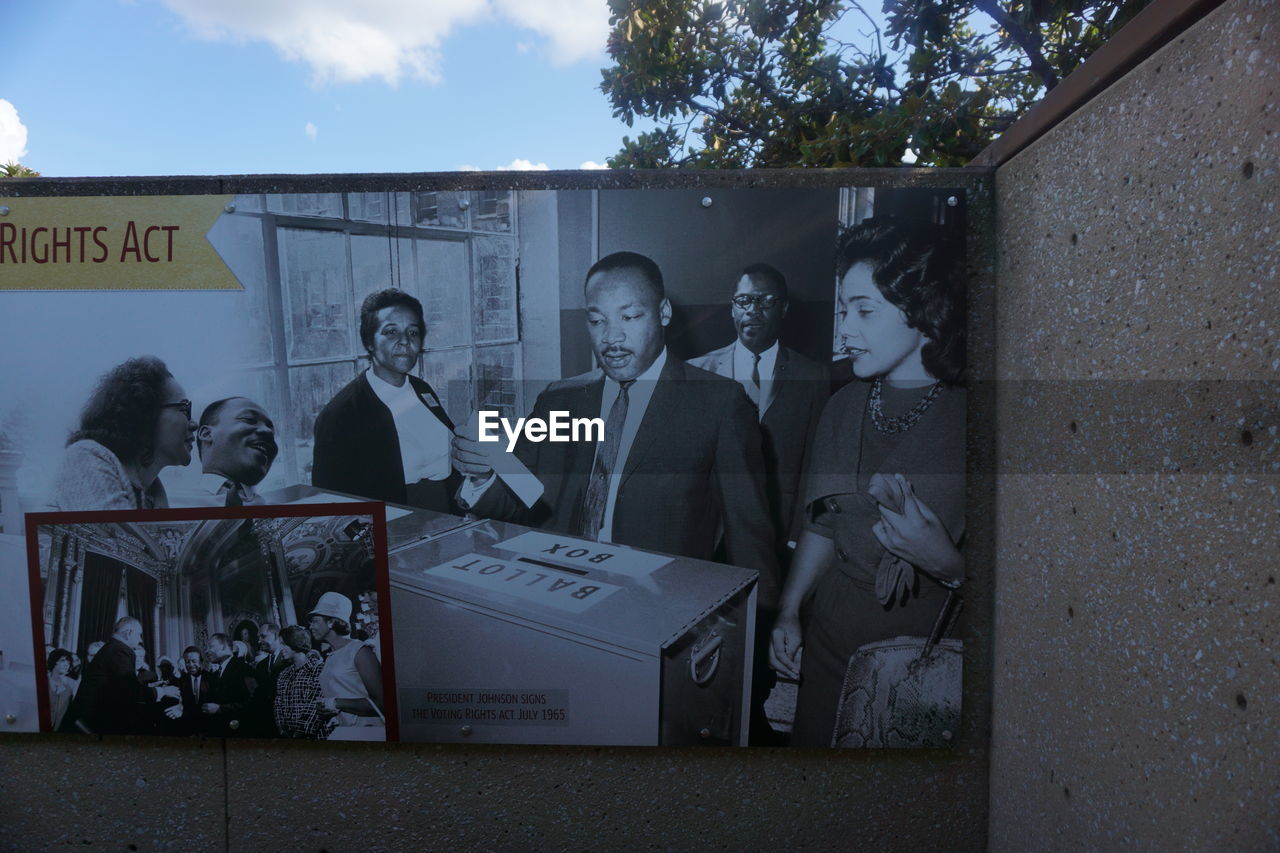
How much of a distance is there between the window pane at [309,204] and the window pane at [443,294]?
0.25 meters

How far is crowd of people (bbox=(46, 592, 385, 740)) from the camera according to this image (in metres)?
2.37

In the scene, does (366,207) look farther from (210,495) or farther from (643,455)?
(643,455)

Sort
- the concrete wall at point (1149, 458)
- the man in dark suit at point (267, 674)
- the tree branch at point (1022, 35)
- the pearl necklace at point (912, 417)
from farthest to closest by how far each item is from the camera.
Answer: the tree branch at point (1022, 35), the man in dark suit at point (267, 674), the pearl necklace at point (912, 417), the concrete wall at point (1149, 458)

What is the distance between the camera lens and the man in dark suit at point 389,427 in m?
2.34

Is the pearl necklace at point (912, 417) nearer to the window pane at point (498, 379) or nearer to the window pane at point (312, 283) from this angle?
the window pane at point (498, 379)

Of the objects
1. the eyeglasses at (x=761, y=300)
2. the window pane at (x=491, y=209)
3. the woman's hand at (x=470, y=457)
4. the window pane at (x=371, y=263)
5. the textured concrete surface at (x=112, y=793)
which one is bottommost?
the textured concrete surface at (x=112, y=793)

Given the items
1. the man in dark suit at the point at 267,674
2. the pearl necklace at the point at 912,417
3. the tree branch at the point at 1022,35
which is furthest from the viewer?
the tree branch at the point at 1022,35

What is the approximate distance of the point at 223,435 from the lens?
2346mm

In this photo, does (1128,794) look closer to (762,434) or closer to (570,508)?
(762,434)

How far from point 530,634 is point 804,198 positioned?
144 cm

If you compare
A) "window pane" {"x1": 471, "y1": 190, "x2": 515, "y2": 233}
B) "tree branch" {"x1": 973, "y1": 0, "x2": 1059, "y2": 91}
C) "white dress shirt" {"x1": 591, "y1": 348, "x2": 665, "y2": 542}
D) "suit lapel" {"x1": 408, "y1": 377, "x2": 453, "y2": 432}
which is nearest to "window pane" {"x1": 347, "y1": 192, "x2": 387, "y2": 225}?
"window pane" {"x1": 471, "y1": 190, "x2": 515, "y2": 233}

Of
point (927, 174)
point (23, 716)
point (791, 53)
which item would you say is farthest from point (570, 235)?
point (791, 53)

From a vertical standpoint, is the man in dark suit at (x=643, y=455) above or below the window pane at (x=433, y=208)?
below

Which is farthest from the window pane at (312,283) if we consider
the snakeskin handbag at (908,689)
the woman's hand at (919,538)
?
the snakeskin handbag at (908,689)
